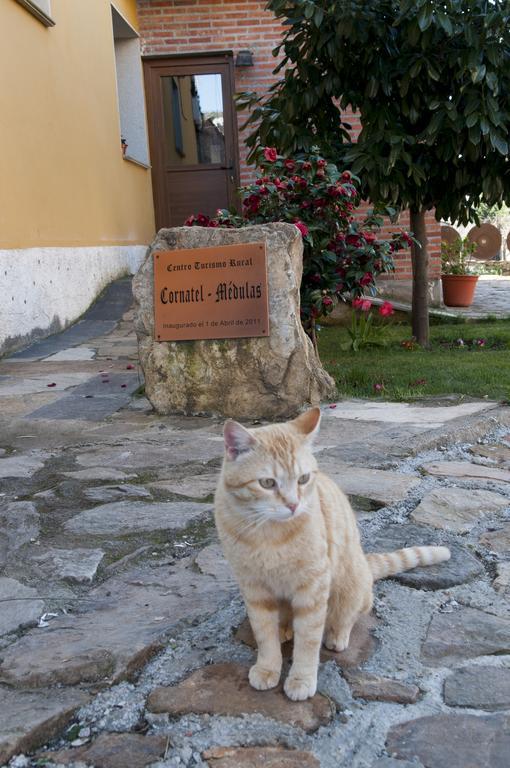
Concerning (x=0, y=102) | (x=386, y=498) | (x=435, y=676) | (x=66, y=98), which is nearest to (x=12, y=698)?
(x=435, y=676)

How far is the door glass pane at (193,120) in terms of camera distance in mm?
11227

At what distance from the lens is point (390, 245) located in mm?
5637

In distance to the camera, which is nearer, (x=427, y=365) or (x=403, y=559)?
(x=403, y=559)

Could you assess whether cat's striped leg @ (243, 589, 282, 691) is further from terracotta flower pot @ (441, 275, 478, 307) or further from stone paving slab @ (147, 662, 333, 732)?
terracotta flower pot @ (441, 275, 478, 307)

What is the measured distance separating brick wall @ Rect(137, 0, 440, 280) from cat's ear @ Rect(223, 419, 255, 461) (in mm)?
9561

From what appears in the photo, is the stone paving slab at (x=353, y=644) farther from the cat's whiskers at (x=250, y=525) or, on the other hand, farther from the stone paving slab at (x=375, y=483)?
the stone paving slab at (x=375, y=483)

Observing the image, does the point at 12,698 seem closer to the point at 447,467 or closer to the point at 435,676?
the point at 435,676

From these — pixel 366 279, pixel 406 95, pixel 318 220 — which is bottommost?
pixel 366 279

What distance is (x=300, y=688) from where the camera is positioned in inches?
65.4

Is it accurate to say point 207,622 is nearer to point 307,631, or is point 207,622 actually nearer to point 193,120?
point 307,631

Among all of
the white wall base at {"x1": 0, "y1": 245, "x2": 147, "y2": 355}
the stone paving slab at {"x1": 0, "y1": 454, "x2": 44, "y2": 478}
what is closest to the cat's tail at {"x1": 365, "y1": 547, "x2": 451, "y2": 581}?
the stone paving slab at {"x1": 0, "y1": 454, "x2": 44, "y2": 478}

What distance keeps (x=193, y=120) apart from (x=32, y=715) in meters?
11.1

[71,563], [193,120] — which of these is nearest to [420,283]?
[71,563]

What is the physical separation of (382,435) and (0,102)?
4842mm
